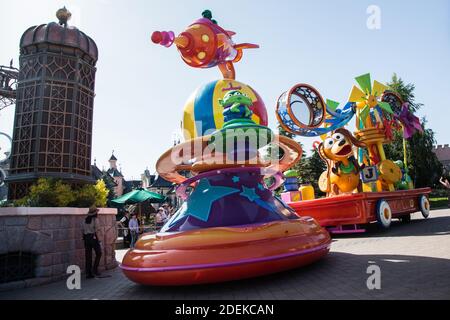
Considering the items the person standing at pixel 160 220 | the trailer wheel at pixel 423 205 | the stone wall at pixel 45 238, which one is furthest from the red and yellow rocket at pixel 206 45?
the trailer wheel at pixel 423 205

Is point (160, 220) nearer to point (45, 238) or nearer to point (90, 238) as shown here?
point (90, 238)

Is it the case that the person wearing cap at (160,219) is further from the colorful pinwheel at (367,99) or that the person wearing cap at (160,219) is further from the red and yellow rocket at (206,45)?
the red and yellow rocket at (206,45)

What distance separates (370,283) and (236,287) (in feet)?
6.69

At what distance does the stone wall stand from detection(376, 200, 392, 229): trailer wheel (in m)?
9.30

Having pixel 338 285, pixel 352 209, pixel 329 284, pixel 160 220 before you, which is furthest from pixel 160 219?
pixel 338 285

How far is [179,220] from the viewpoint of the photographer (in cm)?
639

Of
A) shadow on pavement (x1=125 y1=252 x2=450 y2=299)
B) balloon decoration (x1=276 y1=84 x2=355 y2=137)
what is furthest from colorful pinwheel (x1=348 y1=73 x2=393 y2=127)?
shadow on pavement (x1=125 y1=252 x2=450 y2=299)

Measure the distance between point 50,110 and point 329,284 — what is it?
7.89 metres

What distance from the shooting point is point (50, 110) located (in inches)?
345

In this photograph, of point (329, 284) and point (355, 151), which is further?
point (355, 151)

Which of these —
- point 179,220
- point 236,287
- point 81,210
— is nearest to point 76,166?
point 81,210

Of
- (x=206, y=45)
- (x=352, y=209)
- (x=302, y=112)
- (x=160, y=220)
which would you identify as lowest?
(x=160, y=220)

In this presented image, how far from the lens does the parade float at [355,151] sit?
1112 cm
